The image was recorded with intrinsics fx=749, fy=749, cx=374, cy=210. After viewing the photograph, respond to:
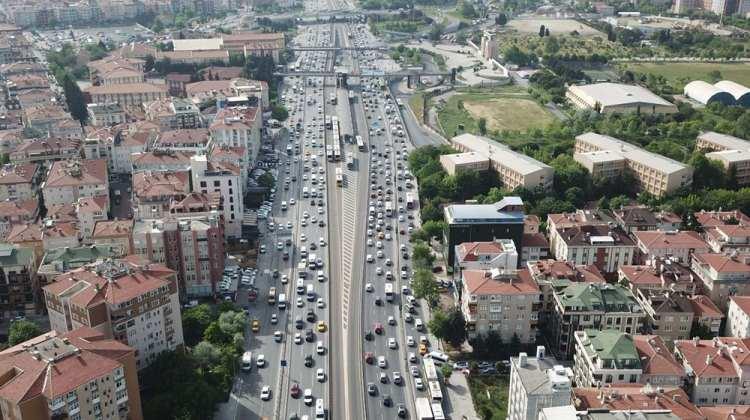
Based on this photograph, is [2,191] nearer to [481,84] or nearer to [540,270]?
[540,270]

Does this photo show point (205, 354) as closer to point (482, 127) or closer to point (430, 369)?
point (430, 369)

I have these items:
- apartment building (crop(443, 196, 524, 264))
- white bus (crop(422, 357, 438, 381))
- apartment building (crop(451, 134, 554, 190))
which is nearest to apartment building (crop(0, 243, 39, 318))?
white bus (crop(422, 357, 438, 381))

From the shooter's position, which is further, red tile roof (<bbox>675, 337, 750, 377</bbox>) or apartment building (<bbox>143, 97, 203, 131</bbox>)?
apartment building (<bbox>143, 97, 203, 131</bbox>)

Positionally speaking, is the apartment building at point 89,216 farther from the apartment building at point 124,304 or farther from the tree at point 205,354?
the tree at point 205,354

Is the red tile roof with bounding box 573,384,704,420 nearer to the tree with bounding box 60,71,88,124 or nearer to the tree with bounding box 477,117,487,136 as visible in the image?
the tree with bounding box 477,117,487,136

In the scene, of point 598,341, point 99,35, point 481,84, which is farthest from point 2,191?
point 99,35

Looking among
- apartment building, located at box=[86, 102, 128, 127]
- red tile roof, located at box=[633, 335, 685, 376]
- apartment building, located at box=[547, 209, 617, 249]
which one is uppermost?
apartment building, located at box=[86, 102, 128, 127]
